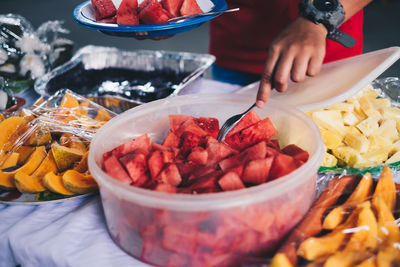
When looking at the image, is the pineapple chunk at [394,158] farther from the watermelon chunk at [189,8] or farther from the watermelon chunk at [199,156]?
the watermelon chunk at [189,8]

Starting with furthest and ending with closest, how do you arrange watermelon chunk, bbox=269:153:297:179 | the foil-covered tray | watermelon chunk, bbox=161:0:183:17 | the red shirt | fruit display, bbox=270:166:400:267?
1. the red shirt
2. the foil-covered tray
3. watermelon chunk, bbox=161:0:183:17
4. watermelon chunk, bbox=269:153:297:179
5. fruit display, bbox=270:166:400:267

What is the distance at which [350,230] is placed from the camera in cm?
55

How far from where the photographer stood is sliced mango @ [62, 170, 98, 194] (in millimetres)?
751

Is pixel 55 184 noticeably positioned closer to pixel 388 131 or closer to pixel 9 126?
pixel 9 126

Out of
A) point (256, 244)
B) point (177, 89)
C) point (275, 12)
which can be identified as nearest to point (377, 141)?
point (256, 244)

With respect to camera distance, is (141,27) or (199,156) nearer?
(199,156)

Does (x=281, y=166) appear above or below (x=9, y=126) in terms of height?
above

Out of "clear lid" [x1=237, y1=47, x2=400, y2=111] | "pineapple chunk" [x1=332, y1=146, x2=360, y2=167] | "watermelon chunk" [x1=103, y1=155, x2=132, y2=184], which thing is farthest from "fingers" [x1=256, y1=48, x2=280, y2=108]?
"watermelon chunk" [x1=103, y1=155, x2=132, y2=184]

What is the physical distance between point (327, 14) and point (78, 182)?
0.71m

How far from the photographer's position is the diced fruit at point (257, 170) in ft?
2.05

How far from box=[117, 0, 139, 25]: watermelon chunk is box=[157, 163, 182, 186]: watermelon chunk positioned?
1.41 ft

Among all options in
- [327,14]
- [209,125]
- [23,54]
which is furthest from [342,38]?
[23,54]

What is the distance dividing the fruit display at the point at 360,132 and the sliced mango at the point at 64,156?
1.92ft

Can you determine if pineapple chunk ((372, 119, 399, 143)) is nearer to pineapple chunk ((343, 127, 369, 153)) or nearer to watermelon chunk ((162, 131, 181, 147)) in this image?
pineapple chunk ((343, 127, 369, 153))
